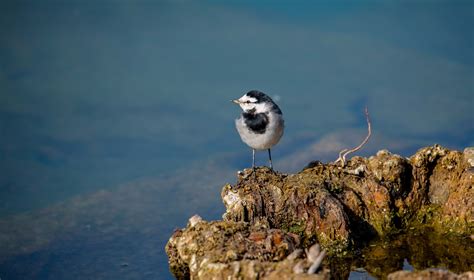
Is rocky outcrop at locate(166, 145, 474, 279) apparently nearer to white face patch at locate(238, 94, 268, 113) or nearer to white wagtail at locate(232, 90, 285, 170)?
white wagtail at locate(232, 90, 285, 170)

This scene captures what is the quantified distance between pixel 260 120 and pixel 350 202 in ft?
5.62

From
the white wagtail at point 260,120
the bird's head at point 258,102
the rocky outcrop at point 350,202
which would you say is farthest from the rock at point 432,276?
the bird's head at point 258,102

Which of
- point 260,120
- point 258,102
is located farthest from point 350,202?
point 258,102

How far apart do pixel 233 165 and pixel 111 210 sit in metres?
2.62

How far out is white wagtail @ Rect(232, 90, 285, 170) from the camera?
10039mm

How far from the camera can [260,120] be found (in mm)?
10039

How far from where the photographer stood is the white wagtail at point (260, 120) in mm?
10039

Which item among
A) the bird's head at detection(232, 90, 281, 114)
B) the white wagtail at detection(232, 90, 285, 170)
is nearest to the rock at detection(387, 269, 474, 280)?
the white wagtail at detection(232, 90, 285, 170)

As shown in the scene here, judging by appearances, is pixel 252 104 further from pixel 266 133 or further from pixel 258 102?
pixel 266 133

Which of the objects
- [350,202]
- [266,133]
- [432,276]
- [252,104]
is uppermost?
[252,104]

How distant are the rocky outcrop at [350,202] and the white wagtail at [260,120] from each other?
27.9 inches

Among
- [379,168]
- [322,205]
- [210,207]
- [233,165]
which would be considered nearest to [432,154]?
[379,168]

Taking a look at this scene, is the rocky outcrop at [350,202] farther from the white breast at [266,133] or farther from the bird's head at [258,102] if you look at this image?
the bird's head at [258,102]

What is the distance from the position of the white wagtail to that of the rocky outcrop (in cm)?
71
